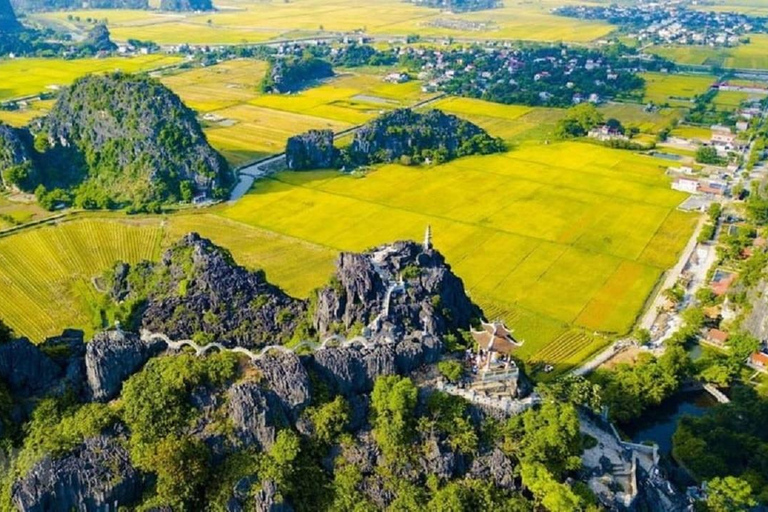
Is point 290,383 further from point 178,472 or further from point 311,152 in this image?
point 311,152

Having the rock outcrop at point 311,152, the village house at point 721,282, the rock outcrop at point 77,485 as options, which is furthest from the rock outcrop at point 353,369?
the rock outcrop at point 311,152

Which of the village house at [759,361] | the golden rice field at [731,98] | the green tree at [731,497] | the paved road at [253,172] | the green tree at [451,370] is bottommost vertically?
the golden rice field at [731,98]

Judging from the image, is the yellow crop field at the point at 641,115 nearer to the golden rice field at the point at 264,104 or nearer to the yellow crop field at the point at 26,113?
the golden rice field at the point at 264,104

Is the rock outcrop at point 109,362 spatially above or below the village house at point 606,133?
above

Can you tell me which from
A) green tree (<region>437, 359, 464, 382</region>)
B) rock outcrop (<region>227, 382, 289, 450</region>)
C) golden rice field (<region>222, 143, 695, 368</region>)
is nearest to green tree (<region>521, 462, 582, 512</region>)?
green tree (<region>437, 359, 464, 382</region>)

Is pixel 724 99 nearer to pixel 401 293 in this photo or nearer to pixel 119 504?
pixel 401 293

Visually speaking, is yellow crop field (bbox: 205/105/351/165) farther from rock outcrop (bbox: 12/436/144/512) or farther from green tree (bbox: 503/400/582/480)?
green tree (bbox: 503/400/582/480)
